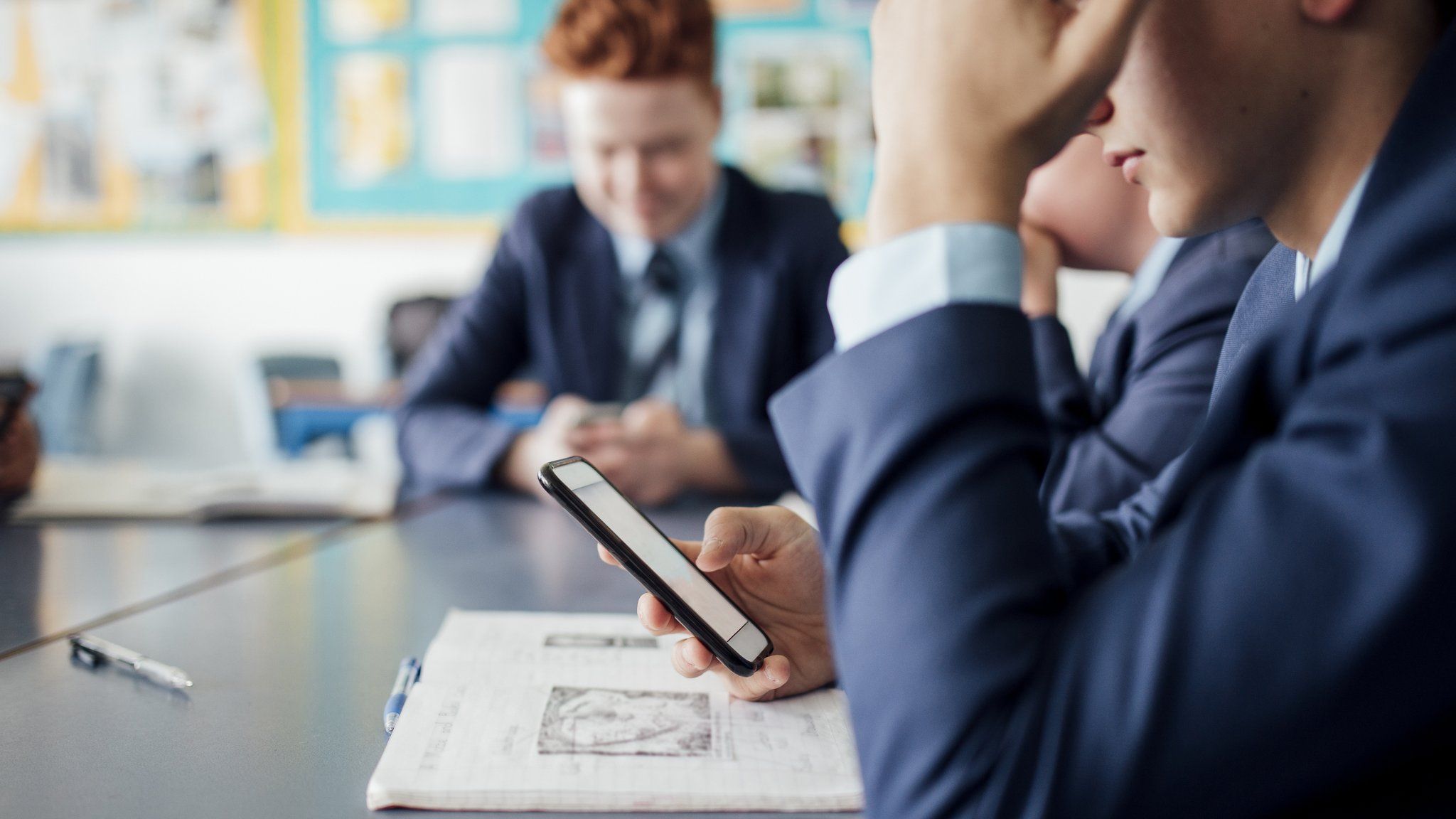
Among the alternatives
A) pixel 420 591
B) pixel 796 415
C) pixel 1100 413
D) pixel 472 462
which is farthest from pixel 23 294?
pixel 796 415

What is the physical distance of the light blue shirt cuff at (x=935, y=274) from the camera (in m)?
0.46

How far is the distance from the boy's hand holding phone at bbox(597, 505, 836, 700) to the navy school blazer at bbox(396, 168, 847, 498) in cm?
105

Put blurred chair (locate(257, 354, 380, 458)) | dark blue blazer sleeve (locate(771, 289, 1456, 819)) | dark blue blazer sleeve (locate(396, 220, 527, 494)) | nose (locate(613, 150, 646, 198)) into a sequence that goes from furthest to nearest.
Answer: blurred chair (locate(257, 354, 380, 458)), nose (locate(613, 150, 646, 198)), dark blue blazer sleeve (locate(396, 220, 527, 494)), dark blue blazer sleeve (locate(771, 289, 1456, 819))

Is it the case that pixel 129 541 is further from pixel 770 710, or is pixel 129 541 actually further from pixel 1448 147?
pixel 1448 147

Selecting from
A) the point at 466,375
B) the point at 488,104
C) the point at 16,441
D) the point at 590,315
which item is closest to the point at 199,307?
the point at 488,104

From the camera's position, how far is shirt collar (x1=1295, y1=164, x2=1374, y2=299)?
17.1 inches

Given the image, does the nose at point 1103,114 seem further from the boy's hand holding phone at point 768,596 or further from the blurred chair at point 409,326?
the blurred chair at point 409,326

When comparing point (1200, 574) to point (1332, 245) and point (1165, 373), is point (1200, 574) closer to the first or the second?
point (1332, 245)

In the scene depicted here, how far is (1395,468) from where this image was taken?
366 millimetres

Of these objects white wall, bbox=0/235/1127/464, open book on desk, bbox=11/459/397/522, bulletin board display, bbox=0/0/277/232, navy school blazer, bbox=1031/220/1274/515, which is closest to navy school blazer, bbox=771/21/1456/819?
navy school blazer, bbox=1031/220/1274/515

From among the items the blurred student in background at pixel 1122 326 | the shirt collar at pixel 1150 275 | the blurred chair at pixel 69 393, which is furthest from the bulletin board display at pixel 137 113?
the shirt collar at pixel 1150 275

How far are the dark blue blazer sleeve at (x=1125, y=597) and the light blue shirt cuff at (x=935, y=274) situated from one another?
1cm

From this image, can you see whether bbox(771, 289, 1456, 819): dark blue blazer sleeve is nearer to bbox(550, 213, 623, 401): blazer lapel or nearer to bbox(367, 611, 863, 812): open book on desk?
bbox(367, 611, 863, 812): open book on desk

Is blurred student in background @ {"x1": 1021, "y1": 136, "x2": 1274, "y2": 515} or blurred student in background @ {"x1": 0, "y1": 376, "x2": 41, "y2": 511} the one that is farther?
blurred student in background @ {"x1": 0, "y1": 376, "x2": 41, "y2": 511}
